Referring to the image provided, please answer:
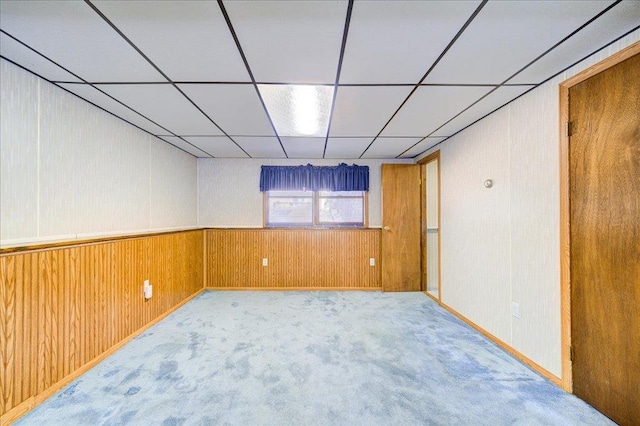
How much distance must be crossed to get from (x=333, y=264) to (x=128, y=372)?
9.61ft

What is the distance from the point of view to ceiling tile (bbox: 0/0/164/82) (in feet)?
3.92

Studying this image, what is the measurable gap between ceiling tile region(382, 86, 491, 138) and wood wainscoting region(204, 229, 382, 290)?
199 cm

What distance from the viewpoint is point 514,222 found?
2.23m

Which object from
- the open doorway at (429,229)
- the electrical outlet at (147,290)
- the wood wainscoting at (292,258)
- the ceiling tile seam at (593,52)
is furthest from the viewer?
the wood wainscoting at (292,258)

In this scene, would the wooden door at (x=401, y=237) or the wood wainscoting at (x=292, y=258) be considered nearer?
the wooden door at (x=401, y=237)

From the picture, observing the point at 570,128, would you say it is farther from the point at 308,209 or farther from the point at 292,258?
the point at 292,258

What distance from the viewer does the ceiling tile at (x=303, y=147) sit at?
3250 mm

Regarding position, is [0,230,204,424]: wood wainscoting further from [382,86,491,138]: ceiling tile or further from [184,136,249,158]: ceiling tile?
[382,86,491,138]: ceiling tile

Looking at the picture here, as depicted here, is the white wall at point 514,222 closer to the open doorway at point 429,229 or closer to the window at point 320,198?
the open doorway at point 429,229

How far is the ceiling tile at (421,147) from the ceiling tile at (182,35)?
8.42ft

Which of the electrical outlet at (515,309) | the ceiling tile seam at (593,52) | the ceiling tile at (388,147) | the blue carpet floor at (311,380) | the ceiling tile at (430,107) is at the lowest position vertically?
the blue carpet floor at (311,380)

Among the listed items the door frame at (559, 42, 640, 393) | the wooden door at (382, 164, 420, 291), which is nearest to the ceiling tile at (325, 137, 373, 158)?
the wooden door at (382, 164, 420, 291)

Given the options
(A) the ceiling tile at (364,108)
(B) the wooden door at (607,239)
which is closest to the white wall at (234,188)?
(A) the ceiling tile at (364,108)

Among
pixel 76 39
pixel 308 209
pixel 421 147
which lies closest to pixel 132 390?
pixel 76 39
